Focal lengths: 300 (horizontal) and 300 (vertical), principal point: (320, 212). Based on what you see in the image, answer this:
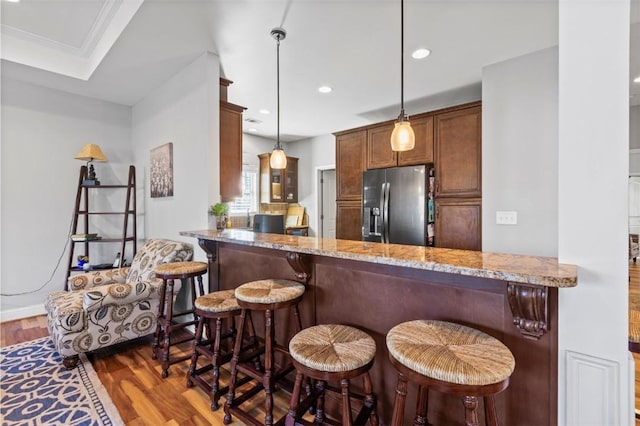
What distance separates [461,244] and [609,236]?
243 cm

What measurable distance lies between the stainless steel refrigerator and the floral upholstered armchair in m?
2.27

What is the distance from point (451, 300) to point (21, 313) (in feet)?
14.8

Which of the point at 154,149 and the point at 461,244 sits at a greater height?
the point at 154,149

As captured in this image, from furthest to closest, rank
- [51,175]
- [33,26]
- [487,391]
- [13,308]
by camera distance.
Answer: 1. [51,175]
2. [13,308]
3. [33,26]
4. [487,391]

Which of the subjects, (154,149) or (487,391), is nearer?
(487,391)

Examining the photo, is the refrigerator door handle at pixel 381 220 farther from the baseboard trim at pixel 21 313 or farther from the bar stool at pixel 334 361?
the baseboard trim at pixel 21 313

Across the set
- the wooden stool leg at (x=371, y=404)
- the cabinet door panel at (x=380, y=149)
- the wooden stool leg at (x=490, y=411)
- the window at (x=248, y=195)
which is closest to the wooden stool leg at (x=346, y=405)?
the wooden stool leg at (x=371, y=404)

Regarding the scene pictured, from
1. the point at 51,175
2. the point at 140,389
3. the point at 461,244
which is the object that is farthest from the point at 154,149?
the point at 461,244

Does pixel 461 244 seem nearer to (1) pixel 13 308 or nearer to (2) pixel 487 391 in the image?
(2) pixel 487 391

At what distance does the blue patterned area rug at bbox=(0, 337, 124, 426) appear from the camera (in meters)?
1.79

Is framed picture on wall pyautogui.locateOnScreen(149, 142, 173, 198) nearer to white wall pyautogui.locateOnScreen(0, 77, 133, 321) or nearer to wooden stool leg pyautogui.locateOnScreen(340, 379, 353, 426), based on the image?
white wall pyautogui.locateOnScreen(0, 77, 133, 321)

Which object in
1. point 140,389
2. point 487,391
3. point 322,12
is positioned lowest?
point 140,389

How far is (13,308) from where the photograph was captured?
334 cm

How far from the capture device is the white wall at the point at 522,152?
105 inches
